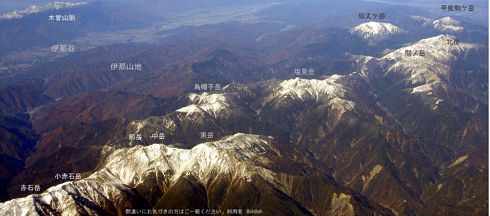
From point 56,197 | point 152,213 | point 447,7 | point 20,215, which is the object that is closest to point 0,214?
point 20,215

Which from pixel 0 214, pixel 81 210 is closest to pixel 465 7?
pixel 81 210

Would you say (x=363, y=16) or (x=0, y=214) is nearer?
(x=363, y=16)

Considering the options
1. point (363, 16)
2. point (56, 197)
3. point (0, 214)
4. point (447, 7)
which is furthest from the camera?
point (56, 197)

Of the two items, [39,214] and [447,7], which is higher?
[447,7]

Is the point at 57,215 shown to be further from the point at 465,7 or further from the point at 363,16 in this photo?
the point at 465,7

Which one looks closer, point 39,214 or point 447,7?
point 447,7

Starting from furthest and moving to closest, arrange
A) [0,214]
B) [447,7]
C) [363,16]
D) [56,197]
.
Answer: [56,197] → [0,214] → [363,16] → [447,7]

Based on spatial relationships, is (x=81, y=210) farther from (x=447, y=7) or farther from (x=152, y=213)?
(x=447, y=7)

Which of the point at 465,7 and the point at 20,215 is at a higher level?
the point at 465,7

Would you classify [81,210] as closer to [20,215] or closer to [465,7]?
[20,215]
